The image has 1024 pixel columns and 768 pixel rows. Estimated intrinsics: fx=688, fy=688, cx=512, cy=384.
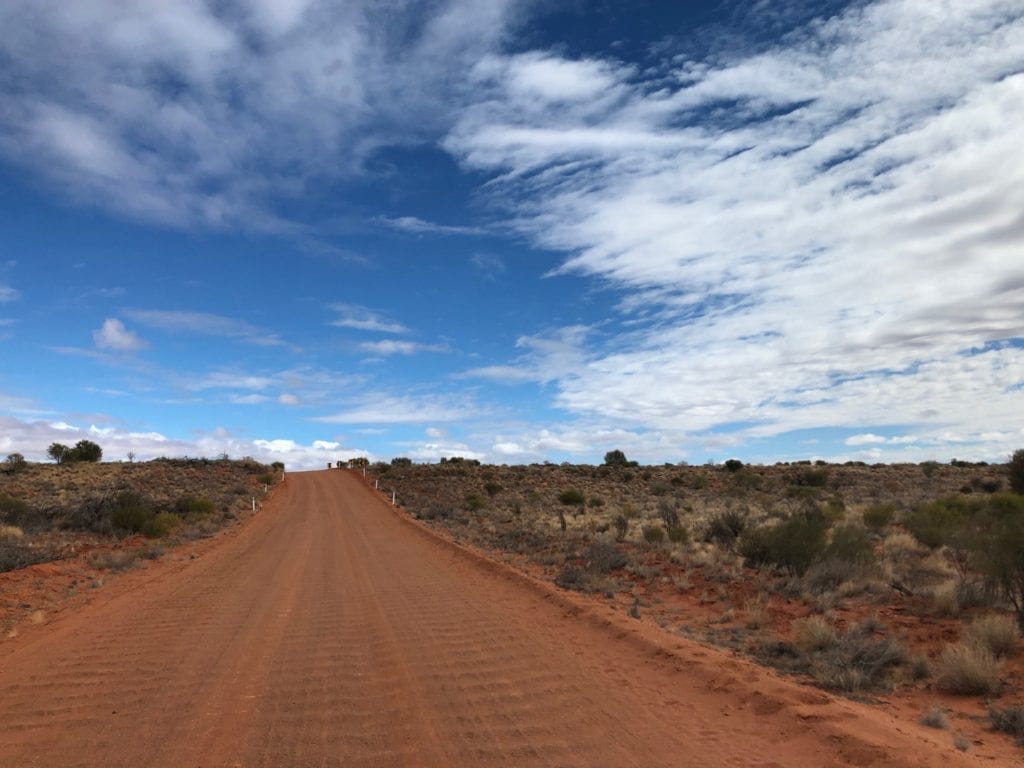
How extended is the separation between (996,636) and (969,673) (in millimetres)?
1845

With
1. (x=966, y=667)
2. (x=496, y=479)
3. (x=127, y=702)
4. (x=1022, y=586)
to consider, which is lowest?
(x=127, y=702)

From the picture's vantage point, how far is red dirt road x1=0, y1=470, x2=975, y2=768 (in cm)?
606

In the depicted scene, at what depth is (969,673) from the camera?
8.05 metres

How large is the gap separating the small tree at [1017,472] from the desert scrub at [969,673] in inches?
1039

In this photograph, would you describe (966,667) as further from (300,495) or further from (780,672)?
(300,495)

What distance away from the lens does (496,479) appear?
199ft

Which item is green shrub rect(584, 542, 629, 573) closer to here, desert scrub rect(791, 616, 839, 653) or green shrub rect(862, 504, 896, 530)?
desert scrub rect(791, 616, 839, 653)

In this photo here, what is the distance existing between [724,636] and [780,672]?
2.17 m

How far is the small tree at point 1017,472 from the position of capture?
29.7m

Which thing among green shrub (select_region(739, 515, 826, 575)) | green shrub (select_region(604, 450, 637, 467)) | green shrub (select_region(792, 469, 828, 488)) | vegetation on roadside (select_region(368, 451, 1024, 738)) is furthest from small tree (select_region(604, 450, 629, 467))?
green shrub (select_region(739, 515, 826, 575))

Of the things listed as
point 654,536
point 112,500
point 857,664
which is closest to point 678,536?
point 654,536

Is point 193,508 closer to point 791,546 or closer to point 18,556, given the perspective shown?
point 18,556

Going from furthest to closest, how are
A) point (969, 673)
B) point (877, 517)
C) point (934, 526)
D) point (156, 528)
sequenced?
point (156, 528) → point (877, 517) → point (934, 526) → point (969, 673)

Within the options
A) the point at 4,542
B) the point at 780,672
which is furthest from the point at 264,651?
the point at 4,542
